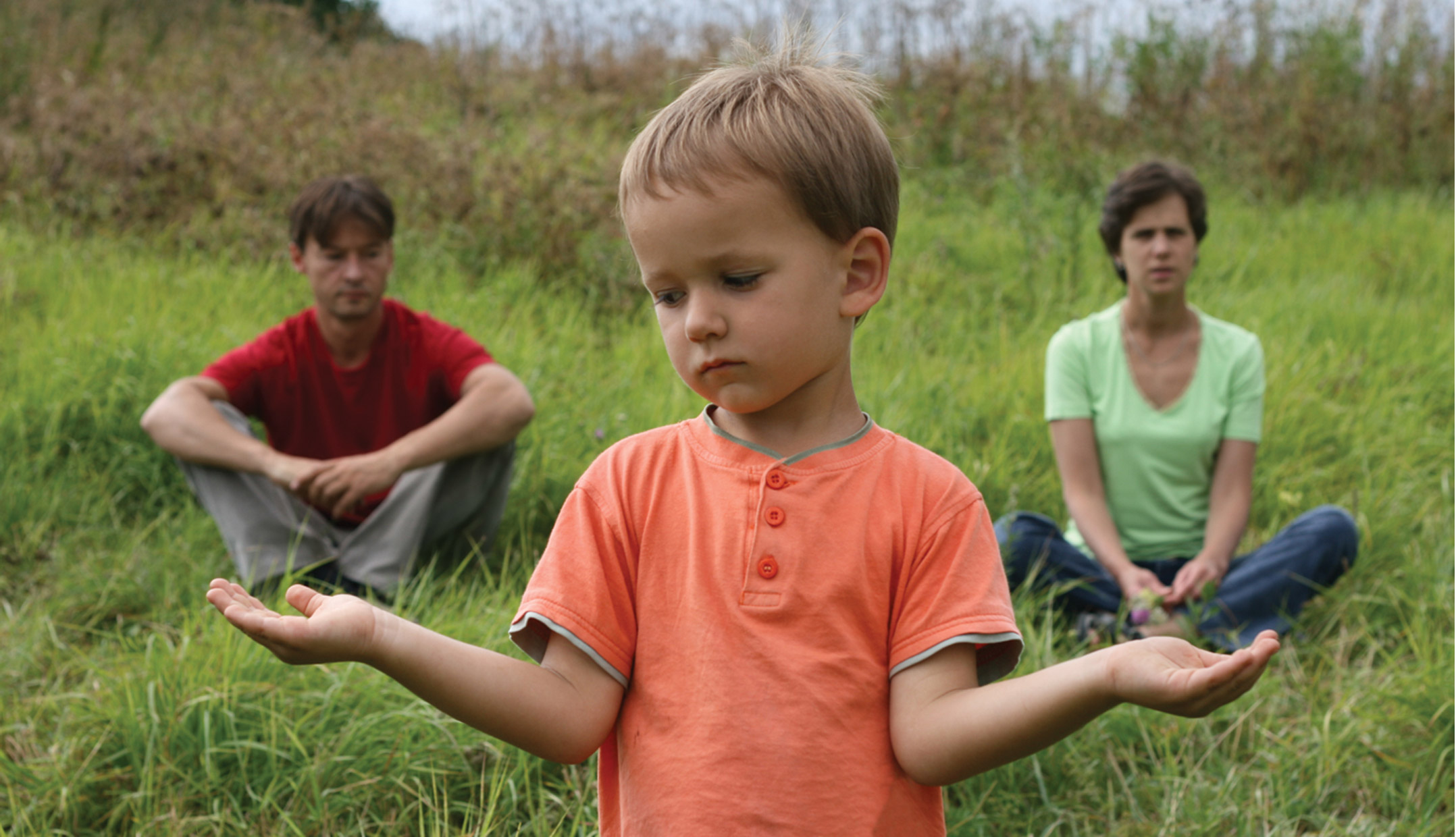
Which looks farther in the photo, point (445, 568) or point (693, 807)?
point (445, 568)

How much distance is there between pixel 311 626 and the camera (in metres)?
1.21

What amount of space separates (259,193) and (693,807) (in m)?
5.32

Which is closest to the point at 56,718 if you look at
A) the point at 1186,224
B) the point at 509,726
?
the point at 509,726

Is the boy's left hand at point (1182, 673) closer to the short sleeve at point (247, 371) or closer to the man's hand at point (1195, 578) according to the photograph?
the man's hand at point (1195, 578)

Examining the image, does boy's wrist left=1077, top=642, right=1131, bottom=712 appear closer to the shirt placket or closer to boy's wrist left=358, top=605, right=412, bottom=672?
the shirt placket

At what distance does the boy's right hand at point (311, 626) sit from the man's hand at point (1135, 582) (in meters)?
2.44

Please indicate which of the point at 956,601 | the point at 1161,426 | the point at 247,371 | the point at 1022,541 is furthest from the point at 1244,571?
the point at 247,371

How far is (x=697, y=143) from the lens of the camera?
1.34 metres

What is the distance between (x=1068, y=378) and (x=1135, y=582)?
2.20 ft

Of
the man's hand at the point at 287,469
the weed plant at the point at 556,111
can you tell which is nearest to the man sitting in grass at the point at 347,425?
the man's hand at the point at 287,469

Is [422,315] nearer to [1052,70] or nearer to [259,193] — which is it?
[259,193]

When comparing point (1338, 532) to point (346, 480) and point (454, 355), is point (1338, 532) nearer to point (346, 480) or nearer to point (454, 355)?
point (454, 355)

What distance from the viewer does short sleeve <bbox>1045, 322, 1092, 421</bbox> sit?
352 centimetres

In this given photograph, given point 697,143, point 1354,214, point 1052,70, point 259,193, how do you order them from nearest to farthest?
point 697,143
point 259,193
point 1354,214
point 1052,70
